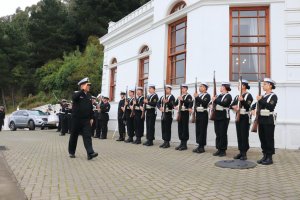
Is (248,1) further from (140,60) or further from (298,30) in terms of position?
(140,60)

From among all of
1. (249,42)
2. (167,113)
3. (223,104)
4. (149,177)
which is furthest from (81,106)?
(249,42)

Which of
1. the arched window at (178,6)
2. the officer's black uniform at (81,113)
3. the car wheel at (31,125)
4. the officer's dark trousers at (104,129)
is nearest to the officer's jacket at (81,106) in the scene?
the officer's black uniform at (81,113)

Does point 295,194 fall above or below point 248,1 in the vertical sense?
below

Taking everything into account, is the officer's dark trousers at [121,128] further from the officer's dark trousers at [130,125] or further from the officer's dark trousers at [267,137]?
the officer's dark trousers at [267,137]

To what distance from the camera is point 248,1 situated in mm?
11023

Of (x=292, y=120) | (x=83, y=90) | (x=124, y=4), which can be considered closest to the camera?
(x=83, y=90)

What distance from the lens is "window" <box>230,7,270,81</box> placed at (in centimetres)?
1110

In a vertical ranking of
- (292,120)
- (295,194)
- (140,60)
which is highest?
(140,60)

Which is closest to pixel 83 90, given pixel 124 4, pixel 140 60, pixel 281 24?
pixel 281 24

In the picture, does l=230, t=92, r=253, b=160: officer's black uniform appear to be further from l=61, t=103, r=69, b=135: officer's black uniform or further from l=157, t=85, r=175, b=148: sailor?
l=61, t=103, r=69, b=135: officer's black uniform

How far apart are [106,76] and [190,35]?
28.9 feet

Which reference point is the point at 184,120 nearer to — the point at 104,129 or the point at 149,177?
the point at 149,177

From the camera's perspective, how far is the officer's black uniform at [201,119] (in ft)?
31.0

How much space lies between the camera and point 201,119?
9586 millimetres
